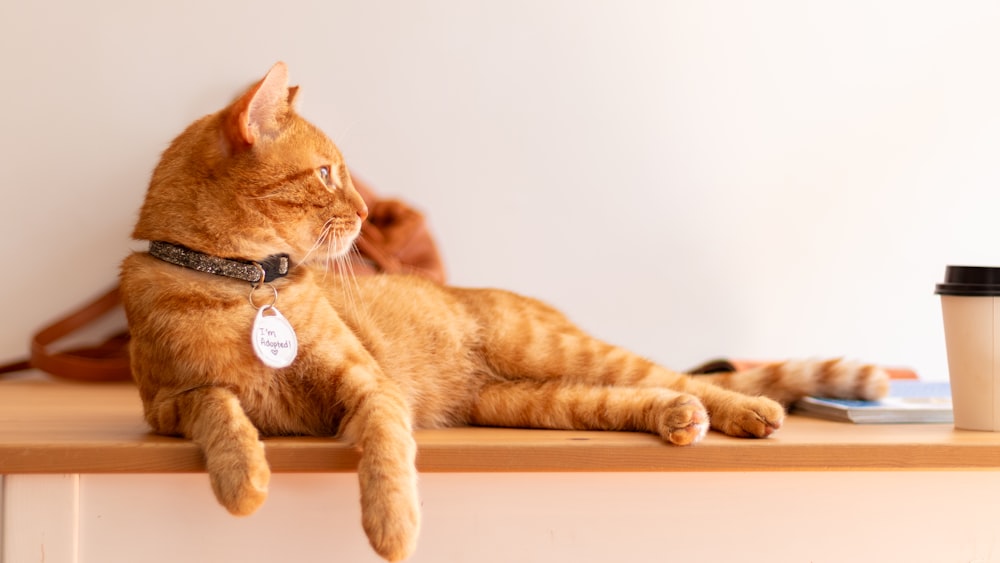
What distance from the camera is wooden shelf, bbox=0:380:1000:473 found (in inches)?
42.8

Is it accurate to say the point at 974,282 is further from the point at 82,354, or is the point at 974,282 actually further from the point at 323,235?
the point at 82,354

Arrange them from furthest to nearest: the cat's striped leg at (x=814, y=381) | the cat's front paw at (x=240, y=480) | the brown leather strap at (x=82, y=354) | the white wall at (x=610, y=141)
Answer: the white wall at (x=610, y=141) → the brown leather strap at (x=82, y=354) → the cat's striped leg at (x=814, y=381) → the cat's front paw at (x=240, y=480)

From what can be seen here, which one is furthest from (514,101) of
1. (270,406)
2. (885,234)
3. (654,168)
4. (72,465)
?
(72,465)

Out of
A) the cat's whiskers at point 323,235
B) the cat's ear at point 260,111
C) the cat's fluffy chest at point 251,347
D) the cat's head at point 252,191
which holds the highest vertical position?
the cat's ear at point 260,111

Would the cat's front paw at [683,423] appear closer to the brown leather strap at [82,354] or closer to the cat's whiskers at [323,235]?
the cat's whiskers at [323,235]

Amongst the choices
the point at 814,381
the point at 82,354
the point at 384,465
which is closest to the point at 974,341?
the point at 814,381

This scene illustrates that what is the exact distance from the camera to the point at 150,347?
115 centimetres

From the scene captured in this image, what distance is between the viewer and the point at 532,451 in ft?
3.76

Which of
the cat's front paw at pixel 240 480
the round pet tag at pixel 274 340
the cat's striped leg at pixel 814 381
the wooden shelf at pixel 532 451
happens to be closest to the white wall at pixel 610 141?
the cat's striped leg at pixel 814 381

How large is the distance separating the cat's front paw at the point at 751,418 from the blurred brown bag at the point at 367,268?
1.02m

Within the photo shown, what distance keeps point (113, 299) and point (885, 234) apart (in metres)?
2.14

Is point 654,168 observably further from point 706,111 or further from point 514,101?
point 514,101

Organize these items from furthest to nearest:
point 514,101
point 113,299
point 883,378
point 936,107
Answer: point 936,107 < point 514,101 < point 113,299 < point 883,378

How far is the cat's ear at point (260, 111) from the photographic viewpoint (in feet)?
3.75
